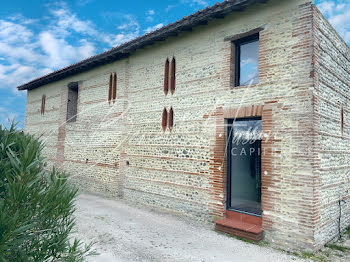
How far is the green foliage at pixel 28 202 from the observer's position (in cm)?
201

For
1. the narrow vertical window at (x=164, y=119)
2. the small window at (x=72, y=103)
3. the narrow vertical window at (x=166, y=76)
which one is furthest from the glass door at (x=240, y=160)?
the small window at (x=72, y=103)

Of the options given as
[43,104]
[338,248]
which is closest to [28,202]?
[338,248]

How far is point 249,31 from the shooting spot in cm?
634

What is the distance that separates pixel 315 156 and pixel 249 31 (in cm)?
333

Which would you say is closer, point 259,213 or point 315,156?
point 315,156

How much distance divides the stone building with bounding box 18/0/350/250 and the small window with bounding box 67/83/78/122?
9.99ft

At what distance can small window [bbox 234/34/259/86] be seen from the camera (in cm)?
640

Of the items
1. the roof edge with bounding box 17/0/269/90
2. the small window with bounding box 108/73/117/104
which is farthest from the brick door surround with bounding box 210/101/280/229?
the small window with bounding box 108/73/117/104

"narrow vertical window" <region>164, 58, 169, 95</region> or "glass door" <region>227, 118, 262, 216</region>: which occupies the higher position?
"narrow vertical window" <region>164, 58, 169, 95</region>

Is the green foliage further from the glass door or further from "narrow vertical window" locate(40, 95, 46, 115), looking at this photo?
"narrow vertical window" locate(40, 95, 46, 115)

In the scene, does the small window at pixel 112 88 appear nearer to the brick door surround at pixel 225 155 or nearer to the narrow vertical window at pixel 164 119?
the narrow vertical window at pixel 164 119

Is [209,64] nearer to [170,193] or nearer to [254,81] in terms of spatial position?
[254,81]

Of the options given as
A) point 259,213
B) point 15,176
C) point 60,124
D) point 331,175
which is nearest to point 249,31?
point 331,175

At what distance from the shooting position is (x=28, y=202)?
7.20 feet
